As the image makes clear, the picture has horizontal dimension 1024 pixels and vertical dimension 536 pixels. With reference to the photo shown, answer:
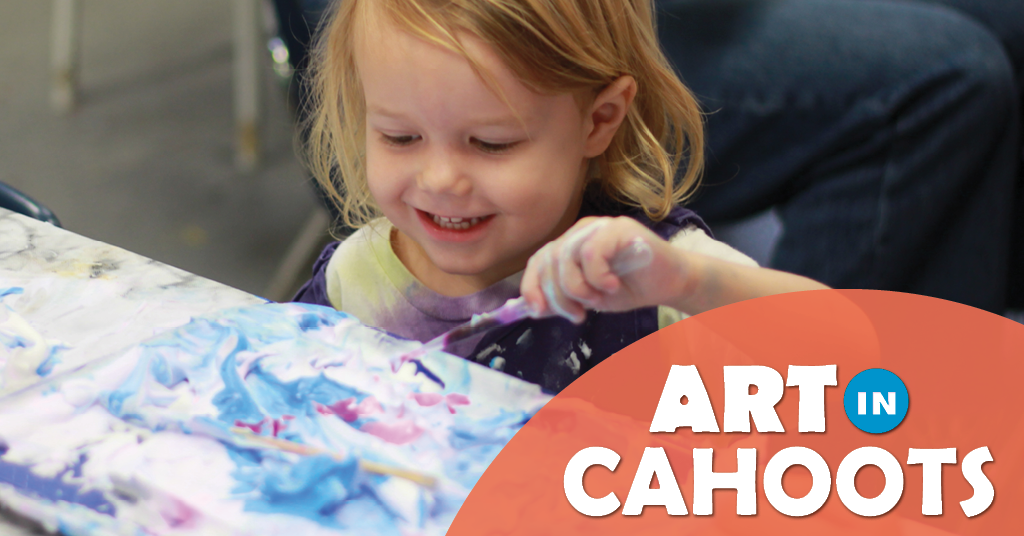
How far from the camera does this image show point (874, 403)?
47 cm

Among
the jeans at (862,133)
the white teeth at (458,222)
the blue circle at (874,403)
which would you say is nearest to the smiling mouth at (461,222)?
the white teeth at (458,222)

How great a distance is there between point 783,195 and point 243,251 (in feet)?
3.56

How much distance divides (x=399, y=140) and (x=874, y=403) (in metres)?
0.35

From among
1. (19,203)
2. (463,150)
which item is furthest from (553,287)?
(19,203)

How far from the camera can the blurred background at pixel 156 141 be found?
1.64 metres

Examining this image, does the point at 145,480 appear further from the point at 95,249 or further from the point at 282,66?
the point at 282,66

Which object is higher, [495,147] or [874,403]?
[495,147]

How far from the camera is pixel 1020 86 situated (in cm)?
100

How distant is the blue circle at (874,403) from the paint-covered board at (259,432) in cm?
18

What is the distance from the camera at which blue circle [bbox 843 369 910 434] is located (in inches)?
18.3

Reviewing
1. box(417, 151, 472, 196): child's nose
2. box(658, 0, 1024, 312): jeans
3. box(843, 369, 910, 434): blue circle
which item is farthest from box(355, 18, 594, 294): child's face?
box(658, 0, 1024, 312): jeans

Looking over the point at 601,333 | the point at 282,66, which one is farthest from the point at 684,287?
the point at 282,66

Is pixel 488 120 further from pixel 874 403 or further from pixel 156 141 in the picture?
pixel 156 141

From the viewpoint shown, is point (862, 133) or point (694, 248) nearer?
point (694, 248)
